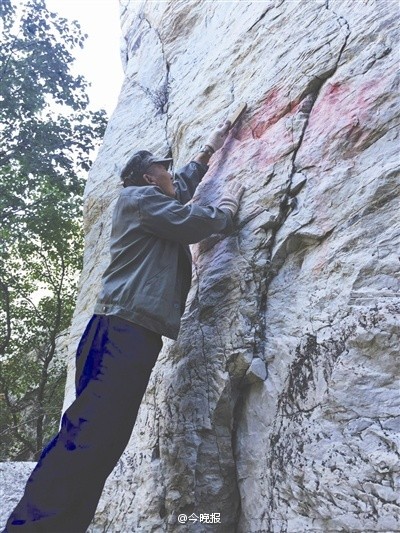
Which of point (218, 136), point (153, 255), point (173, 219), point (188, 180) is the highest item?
point (218, 136)

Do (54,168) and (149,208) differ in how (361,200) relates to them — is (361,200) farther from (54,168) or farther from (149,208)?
(54,168)

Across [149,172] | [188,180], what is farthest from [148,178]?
[188,180]

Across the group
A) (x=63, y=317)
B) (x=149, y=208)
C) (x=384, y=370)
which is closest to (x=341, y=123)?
(x=149, y=208)

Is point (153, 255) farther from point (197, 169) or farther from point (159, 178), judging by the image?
point (197, 169)

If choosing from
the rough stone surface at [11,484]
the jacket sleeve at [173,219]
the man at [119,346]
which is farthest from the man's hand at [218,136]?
the rough stone surface at [11,484]

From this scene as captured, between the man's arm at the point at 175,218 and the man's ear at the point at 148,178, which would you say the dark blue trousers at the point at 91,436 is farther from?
the man's ear at the point at 148,178

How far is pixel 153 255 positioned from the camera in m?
2.98

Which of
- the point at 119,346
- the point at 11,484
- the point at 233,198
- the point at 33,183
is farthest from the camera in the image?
the point at 33,183

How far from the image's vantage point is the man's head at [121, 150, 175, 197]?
335 centimetres

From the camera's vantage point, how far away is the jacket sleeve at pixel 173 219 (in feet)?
9.74

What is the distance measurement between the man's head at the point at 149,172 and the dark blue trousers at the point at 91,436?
0.93m

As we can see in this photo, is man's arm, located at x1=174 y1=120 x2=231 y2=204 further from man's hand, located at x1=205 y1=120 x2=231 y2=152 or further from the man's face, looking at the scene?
the man's face

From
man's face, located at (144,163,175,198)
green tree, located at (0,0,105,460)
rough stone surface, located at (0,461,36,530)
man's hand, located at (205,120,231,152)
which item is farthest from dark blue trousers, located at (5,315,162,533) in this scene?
green tree, located at (0,0,105,460)

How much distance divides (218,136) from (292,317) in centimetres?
151
